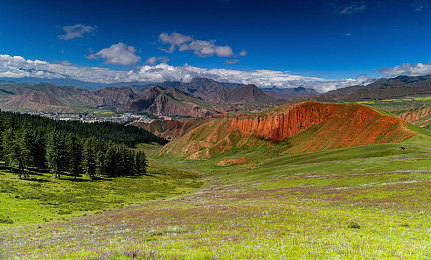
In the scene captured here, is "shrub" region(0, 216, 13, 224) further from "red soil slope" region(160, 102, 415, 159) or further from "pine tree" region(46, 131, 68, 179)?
"red soil slope" region(160, 102, 415, 159)

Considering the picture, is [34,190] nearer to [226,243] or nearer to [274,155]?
[226,243]

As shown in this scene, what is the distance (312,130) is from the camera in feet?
510

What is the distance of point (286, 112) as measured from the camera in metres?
179

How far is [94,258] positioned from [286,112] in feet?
601

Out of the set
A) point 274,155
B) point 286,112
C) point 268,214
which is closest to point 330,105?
point 286,112

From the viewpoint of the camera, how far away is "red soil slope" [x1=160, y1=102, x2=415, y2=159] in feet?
383

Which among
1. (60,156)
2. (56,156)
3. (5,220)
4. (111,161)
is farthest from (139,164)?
(5,220)

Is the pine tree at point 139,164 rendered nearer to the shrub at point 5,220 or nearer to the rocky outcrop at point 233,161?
the rocky outcrop at point 233,161

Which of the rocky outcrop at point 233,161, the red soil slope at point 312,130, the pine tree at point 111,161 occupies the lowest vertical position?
the rocky outcrop at point 233,161

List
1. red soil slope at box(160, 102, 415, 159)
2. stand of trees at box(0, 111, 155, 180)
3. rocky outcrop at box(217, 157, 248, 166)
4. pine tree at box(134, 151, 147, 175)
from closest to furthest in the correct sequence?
stand of trees at box(0, 111, 155, 180) < pine tree at box(134, 151, 147, 175) < red soil slope at box(160, 102, 415, 159) < rocky outcrop at box(217, 157, 248, 166)

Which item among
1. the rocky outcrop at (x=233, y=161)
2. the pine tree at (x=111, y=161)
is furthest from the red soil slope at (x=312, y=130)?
the pine tree at (x=111, y=161)

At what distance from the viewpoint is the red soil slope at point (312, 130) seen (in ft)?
383

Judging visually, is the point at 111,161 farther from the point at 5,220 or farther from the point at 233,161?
the point at 233,161

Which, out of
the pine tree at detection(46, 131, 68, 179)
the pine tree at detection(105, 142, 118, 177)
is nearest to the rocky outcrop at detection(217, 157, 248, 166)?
the pine tree at detection(105, 142, 118, 177)
